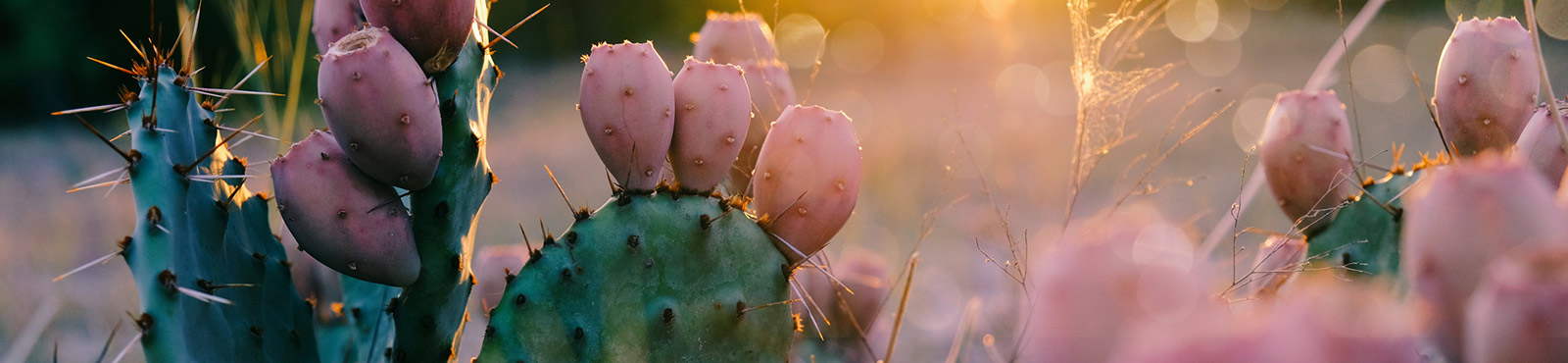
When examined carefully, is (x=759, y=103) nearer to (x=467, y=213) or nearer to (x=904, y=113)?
(x=467, y=213)

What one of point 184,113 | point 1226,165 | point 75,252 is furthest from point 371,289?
point 1226,165

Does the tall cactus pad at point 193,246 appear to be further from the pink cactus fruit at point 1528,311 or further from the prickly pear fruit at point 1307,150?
the prickly pear fruit at point 1307,150

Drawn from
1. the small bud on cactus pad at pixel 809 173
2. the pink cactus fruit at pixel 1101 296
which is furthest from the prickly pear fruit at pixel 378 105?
the pink cactus fruit at pixel 1101 296

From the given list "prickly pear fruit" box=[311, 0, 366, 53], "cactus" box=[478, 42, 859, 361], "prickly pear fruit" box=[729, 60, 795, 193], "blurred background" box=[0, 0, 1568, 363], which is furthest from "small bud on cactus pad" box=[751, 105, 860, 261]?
"prickly pear fruit" box=[311, 0, 366, 53]

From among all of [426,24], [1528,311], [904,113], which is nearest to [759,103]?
[426,24]

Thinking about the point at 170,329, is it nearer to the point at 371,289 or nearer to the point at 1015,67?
the point at 371,289

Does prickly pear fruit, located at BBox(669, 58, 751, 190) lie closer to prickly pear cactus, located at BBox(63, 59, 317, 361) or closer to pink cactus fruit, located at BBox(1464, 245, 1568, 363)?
prickly pear cactus, located at BBox(63, 59, 317, 361)
